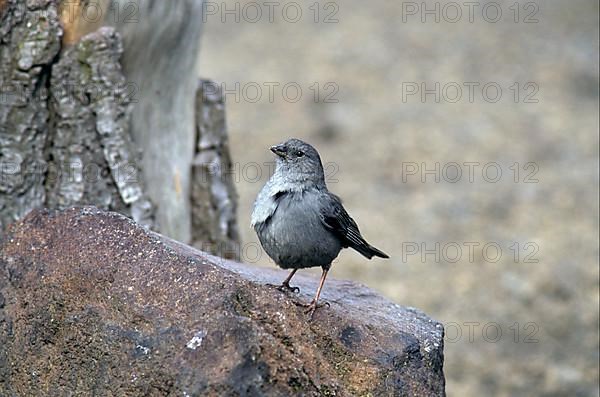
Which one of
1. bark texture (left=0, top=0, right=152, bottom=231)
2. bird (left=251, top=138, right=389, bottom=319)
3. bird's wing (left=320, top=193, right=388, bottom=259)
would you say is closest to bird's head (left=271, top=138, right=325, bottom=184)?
bird (left=251, top=138, right=389, bottom=319)

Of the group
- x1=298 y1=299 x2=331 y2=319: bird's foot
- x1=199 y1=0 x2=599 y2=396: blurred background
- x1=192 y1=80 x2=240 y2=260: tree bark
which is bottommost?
x1=199 y1=0 x2=599 y2=396: blurred background

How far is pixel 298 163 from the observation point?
488 centimetres

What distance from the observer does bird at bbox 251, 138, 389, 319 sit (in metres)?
4.59

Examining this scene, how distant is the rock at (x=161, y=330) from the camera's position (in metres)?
3.59

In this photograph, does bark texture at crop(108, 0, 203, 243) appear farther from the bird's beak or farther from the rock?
the rock

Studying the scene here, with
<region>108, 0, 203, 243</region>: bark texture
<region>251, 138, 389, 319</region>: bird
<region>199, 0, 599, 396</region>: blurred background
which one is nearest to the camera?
<region>251, 138, 389, 319</region>: bird

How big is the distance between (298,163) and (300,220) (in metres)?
0.42

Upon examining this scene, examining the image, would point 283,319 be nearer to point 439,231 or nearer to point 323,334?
point 323,334

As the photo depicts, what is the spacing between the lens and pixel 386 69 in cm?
1300

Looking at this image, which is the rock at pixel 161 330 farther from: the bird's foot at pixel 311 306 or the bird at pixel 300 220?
the bird at pixel 300 220

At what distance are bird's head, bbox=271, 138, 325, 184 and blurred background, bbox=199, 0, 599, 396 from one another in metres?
3.15

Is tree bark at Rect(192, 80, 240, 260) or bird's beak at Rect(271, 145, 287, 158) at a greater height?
bird's beak at Rect(271, 145, 287, 158)

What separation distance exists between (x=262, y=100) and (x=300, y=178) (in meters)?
7.92

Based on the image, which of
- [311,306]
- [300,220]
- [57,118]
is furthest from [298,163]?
[57,118]
